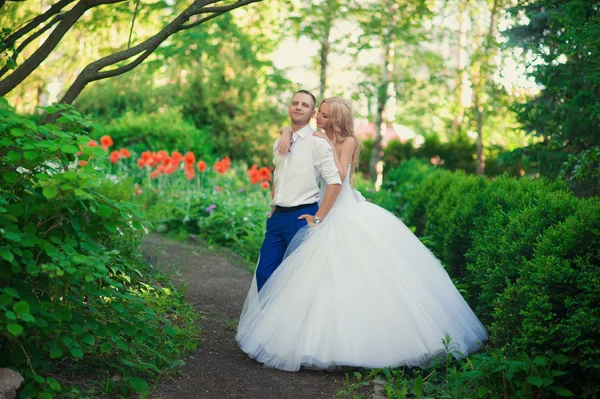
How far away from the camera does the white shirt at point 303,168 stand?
5.04 metres

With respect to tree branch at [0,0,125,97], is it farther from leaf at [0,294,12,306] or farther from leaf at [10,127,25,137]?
leaf at [0,294,12,306]

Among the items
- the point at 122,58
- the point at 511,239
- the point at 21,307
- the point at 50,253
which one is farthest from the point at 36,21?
the point at 511,239

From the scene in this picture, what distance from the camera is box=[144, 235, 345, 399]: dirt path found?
14.0 ft

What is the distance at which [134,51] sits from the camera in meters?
5.02

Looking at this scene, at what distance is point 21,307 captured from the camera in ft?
10.6

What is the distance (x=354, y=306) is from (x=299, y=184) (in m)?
1.01

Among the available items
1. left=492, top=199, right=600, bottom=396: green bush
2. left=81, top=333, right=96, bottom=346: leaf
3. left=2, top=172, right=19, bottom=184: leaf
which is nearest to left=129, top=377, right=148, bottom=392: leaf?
left=81, top=333, right=96, bottom=346: leaf

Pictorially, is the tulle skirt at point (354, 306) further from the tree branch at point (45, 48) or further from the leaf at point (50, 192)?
the tree branch at point (45, 48)

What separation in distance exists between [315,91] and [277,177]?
12552 mm

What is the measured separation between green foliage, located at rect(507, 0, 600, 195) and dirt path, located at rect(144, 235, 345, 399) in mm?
3030

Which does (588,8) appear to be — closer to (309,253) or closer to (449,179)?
(449,179)

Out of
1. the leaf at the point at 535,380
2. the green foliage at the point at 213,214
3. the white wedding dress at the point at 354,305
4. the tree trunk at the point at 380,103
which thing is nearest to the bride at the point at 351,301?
the white wedding dress at the point at 354,305

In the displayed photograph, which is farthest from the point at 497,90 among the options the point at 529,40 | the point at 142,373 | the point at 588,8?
the point at 142,373

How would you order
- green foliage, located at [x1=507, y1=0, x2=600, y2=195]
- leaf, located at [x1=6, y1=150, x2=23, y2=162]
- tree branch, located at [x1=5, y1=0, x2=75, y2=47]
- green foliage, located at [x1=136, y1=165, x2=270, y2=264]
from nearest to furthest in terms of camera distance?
1. leaf, located at [x1=6, y1=150, x2=23, y2=162]
2. tree branch, located at [x1=5, y1=0, x2=75, y2=47]
3. green foliage, located at [x1=507, y1=0, x2=600, y2=195]
4. green foliage, located at [x1=136, y1=165, x2=270, y2=264]
